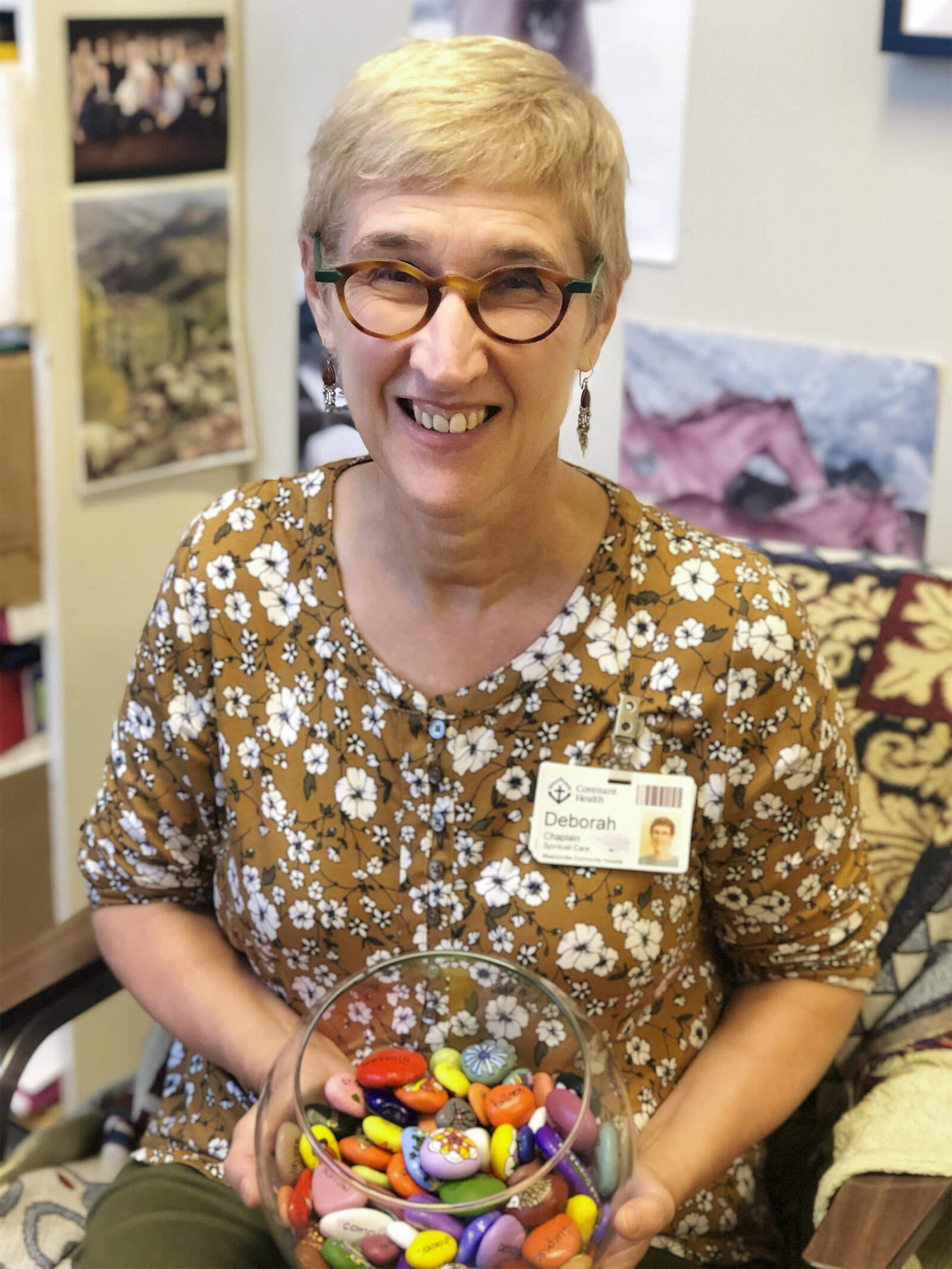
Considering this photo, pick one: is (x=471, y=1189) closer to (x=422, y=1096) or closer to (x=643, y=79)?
(x=422, y=1096)

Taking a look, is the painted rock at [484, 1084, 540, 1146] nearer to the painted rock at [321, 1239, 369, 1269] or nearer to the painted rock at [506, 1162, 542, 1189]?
the painted rock at [506, 1162, 542, 1189]

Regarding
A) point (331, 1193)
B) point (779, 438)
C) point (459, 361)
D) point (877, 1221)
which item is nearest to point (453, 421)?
point (459, 361)

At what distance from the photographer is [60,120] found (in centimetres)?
194

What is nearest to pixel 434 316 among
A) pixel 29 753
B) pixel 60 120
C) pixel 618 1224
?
pixel 618 1224

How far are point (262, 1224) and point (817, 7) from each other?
149cm

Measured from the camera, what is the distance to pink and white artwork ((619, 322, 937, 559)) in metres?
1.71

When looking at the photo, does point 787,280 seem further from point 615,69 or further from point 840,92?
point 615,69

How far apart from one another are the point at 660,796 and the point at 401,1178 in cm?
43

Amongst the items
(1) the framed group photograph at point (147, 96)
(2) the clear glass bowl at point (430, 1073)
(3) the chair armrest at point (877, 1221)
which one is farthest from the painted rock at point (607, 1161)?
(1) the framed group photograph at point (147, 96)

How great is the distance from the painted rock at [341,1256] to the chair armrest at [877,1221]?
375mm

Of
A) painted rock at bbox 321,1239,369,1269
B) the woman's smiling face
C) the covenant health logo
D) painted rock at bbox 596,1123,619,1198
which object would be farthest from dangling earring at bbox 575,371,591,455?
painted rock at bbox 321,1239,369,1269

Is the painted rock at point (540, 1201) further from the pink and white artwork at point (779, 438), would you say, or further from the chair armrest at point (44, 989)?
the pink and white artwork at point (779, 438)

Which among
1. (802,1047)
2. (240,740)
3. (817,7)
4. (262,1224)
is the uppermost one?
(817,7)

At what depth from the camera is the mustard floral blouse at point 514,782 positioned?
121 cm
